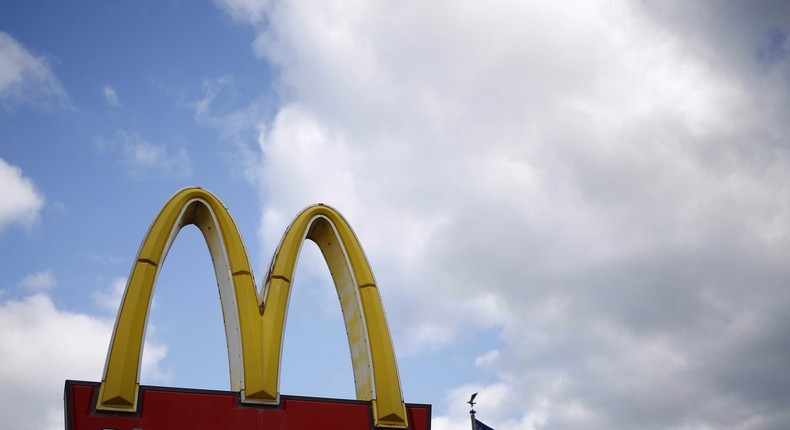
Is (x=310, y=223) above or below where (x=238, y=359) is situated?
above

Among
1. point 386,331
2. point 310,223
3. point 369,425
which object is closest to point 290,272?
point 310,223

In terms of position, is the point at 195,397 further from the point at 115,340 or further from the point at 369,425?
the point at 369,425

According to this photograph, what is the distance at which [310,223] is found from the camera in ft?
55.2

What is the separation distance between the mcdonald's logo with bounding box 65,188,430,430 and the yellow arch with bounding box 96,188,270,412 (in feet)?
0.06

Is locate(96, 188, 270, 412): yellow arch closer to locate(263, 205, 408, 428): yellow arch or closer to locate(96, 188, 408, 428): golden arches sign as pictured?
locate(96, 188, 408, 428): golden arches sign

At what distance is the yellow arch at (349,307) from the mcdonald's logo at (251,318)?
21 mm

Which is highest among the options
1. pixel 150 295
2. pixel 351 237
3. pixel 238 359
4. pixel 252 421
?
pixel 351 237

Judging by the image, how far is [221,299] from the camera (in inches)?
629

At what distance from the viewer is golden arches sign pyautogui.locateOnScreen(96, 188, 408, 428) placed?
14.3m

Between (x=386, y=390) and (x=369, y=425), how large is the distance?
80 cm

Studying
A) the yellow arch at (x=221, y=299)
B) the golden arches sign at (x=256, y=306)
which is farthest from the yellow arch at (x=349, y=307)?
the yellow arch at (x=221, y=299)

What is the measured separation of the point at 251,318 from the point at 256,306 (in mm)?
306

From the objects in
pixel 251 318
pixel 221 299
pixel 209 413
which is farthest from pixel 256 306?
pixel 209 413

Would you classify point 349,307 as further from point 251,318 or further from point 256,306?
point 251,318
